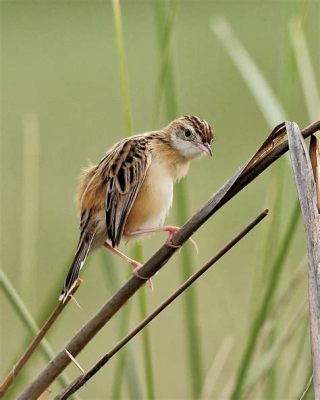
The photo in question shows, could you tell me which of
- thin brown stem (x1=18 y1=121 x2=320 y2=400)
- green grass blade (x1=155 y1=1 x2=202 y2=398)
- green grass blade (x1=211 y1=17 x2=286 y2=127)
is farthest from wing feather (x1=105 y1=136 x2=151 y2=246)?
thin brown stem (x1=18 y1=121 x2=320 y2=400)

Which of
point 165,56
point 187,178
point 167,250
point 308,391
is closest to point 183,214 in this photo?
point 165,56

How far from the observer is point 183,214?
283 centimetres

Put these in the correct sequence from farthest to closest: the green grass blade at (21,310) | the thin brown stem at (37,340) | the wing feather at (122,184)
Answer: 1. the wing feather at (122,184)
2. the green grass blade at (21,310)
3. the thin brown stem at (37,340)

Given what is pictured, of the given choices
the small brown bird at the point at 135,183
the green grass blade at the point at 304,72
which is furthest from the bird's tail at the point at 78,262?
the green grass blade at the point at 304,72

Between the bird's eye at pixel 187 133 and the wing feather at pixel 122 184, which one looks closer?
the wing feather at pixel 122 184

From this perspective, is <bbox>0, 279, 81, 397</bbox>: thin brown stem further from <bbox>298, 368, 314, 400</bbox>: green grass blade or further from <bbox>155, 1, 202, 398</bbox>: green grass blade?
<bbox>298, 368, 314, 400</bbox>: green grass blade

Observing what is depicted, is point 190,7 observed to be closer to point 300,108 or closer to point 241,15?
point 241,15

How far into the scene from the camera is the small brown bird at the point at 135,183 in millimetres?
3070

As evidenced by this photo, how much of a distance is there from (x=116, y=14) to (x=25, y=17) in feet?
28.2

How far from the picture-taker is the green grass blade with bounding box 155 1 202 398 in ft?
8.91

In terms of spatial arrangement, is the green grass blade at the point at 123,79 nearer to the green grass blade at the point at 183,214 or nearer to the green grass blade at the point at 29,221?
the green grass blade at the point at 183,214

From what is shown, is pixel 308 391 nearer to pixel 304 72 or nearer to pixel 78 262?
pixel 78 262

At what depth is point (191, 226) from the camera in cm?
211

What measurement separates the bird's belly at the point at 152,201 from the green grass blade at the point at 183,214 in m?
0.26
